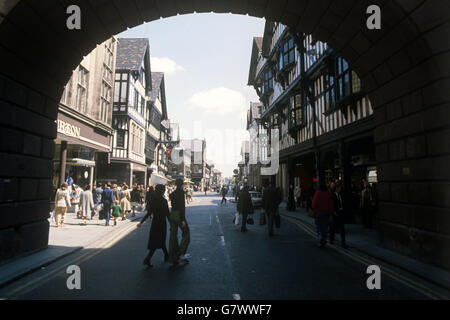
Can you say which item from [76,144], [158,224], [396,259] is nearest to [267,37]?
[76,144]

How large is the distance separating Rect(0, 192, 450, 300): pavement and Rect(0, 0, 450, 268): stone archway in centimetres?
104

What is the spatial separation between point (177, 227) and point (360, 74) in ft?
22.6

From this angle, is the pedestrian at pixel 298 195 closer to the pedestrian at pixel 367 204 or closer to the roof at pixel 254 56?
the pedestrian at pixel 367 204

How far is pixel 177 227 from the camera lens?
6.62 m

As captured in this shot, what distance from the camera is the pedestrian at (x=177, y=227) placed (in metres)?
6.27

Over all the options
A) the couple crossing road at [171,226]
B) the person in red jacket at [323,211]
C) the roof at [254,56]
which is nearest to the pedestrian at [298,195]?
the roof at [254,56]

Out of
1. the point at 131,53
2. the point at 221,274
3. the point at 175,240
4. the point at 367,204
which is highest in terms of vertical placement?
the point at 131,53

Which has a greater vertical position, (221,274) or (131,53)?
(131,53)

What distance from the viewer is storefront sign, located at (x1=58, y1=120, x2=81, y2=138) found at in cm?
1528

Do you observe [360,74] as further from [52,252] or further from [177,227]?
[52,252]

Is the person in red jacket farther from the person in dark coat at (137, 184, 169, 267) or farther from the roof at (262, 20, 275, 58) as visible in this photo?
the roof at (262, 20, 275, 58)

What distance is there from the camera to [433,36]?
5676mm

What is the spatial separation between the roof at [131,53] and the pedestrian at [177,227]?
2455cm

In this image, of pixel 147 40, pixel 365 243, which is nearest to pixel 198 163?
pixel 147 40
